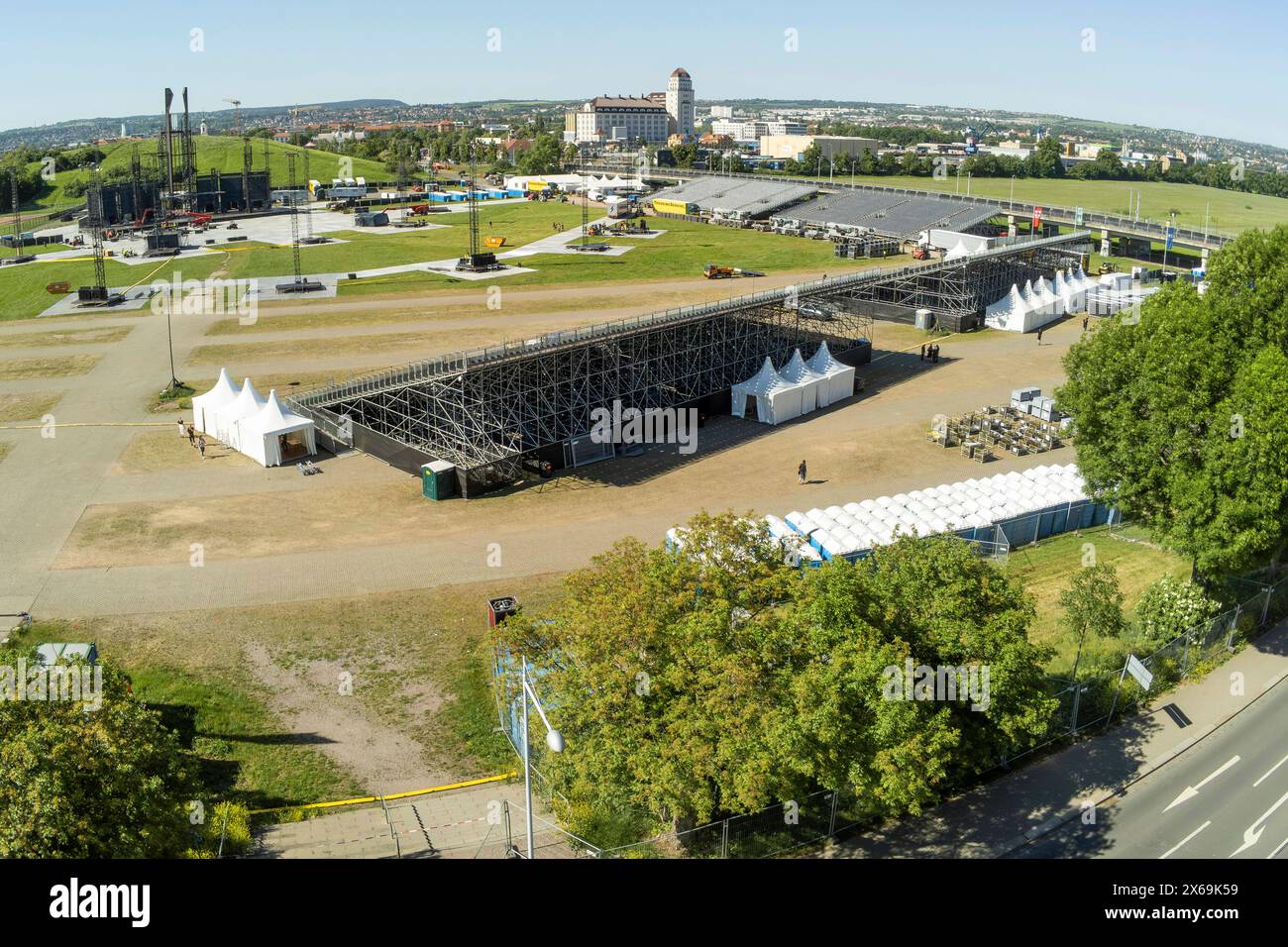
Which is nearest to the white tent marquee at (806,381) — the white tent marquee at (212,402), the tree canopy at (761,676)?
the white tent marquee at (212,402)

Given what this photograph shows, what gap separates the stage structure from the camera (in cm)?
4688

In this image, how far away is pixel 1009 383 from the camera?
63438 millimetres

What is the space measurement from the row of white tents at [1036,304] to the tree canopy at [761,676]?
59.3 m

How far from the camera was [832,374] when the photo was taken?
59125 mm

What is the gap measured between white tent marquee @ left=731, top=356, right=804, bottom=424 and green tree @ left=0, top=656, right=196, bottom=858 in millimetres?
39478

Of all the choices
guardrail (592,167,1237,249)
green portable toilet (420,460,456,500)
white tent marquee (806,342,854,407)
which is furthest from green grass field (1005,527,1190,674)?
guardrail (592,167,1237,249)

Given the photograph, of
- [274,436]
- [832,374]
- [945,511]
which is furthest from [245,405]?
[945,511]

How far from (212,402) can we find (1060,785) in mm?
44026

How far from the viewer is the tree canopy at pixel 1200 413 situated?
29047 millimetres

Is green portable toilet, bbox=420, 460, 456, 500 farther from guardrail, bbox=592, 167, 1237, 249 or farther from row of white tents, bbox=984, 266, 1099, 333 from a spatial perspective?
guardrail, bbox=592, 167, 1237, 249

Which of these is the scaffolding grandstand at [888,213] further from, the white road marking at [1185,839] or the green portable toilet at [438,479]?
the white road marking at [1185,839]

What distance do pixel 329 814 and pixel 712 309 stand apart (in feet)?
128

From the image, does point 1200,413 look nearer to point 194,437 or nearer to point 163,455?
point 163,455

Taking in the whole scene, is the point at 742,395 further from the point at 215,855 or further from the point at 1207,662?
the point at 215,855
